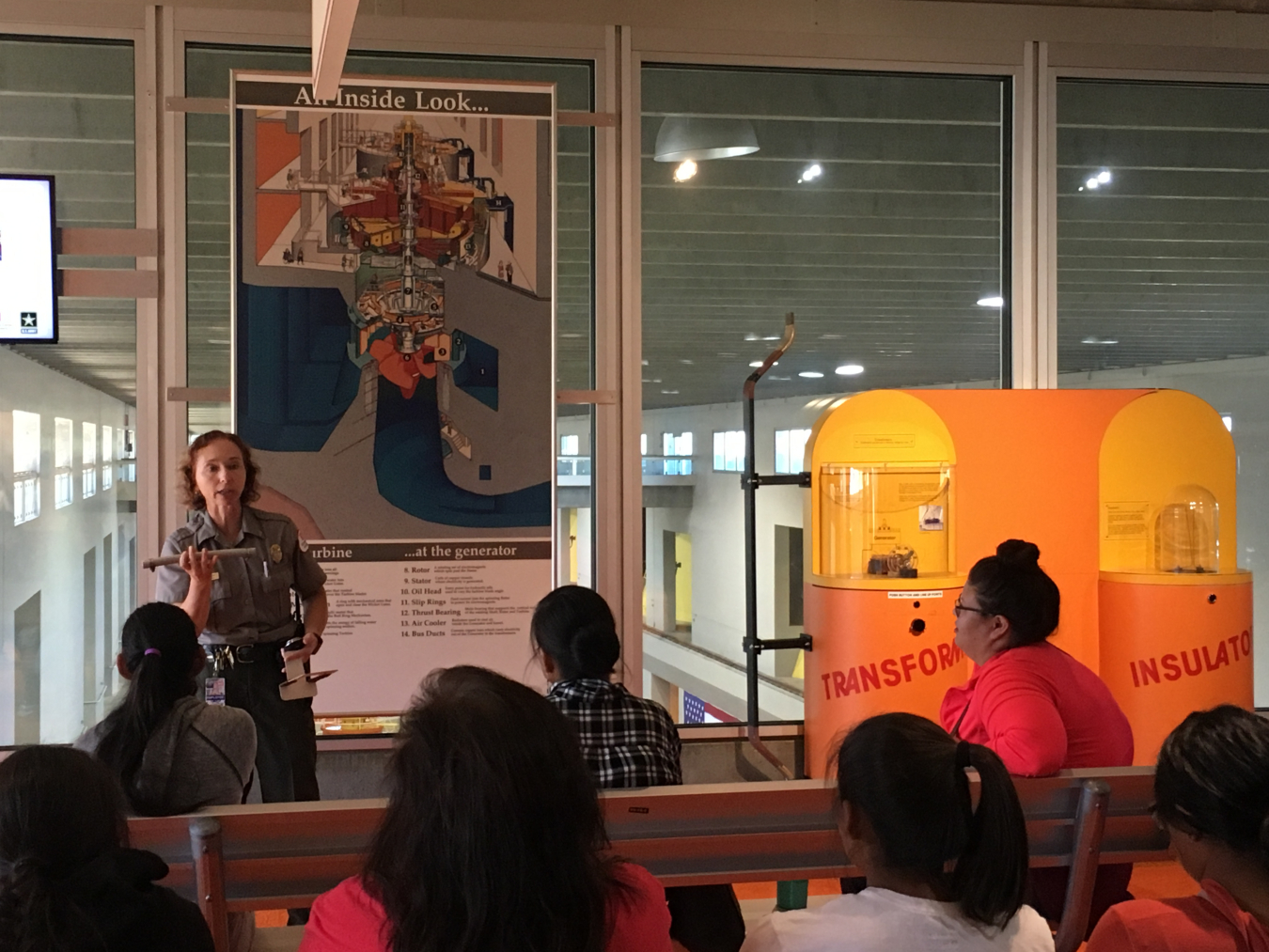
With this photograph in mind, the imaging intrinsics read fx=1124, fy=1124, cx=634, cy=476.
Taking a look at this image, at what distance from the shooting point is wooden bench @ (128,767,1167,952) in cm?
196

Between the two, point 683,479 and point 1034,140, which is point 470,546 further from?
point 1034,140

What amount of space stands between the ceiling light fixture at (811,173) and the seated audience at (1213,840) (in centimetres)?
366

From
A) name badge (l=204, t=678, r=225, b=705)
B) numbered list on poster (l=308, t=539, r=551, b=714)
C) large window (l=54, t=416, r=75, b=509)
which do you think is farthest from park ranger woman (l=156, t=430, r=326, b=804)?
large window (l=54, t=416, r=75, b=509)

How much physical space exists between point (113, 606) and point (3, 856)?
344 centimetres

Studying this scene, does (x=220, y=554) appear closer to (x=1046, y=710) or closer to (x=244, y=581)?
(x=244, y=581)

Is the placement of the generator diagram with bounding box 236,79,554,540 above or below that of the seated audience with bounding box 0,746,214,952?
above

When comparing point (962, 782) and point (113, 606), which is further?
point (113, 606)

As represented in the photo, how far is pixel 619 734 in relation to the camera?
223 cm

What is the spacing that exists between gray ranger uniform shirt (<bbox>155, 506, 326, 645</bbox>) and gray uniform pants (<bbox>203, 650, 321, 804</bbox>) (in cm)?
9

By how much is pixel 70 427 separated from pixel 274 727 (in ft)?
6.18

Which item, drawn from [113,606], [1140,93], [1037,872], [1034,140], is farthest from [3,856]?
[1140,93]

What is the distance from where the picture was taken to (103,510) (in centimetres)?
446

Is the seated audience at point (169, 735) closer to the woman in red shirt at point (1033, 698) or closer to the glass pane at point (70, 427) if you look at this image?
the woman in red shirt at point (1033, 698)

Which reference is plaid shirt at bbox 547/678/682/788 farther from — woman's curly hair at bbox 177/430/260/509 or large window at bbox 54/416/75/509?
large window at bbox 54/416/75/509
